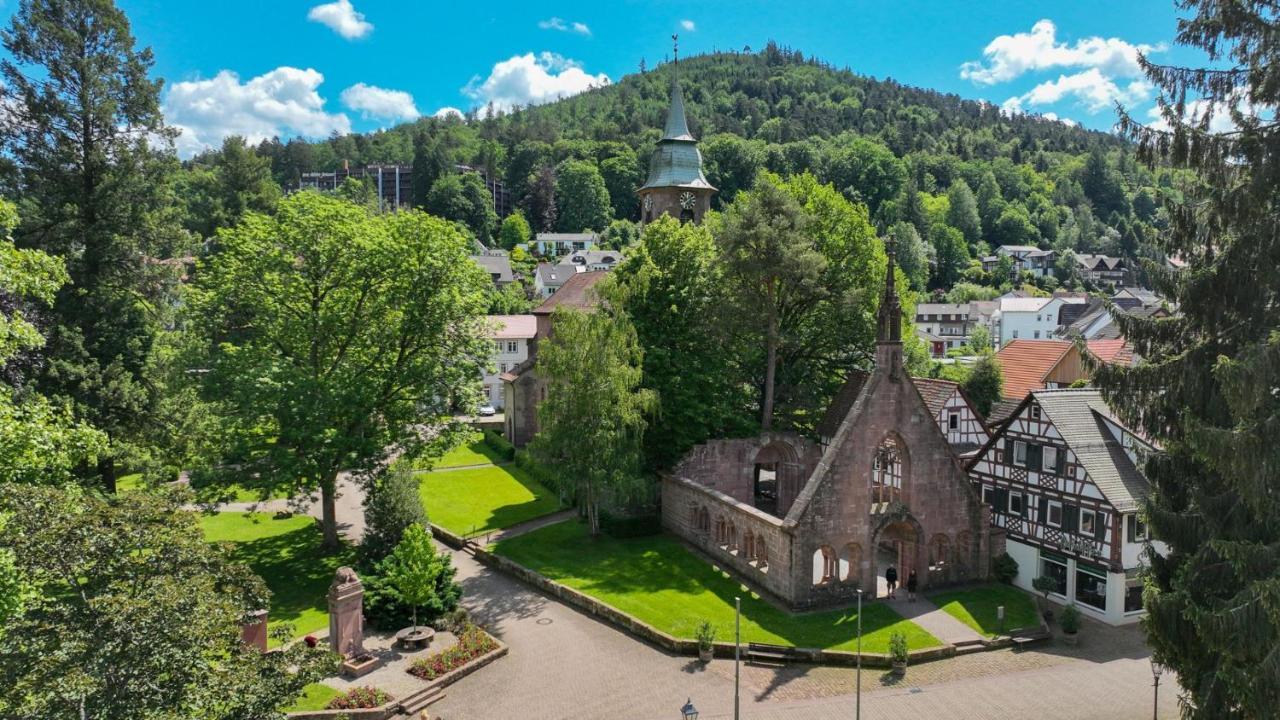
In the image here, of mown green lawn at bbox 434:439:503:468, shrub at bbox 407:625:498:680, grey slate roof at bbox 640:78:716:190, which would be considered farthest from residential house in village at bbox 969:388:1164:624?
grey slate roof at bbox 640:78:716:190

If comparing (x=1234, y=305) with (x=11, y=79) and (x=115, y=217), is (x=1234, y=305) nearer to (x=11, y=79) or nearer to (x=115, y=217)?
(x=115, y=217)

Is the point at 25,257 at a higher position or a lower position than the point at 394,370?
higher

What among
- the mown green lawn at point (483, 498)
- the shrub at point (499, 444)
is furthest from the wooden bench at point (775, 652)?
the shrub at point (499, 444)

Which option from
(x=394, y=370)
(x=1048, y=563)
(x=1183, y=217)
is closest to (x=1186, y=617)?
(x=1183, y=217)

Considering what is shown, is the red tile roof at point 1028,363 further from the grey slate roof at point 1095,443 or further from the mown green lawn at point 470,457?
the mown green lawn at point 470,457

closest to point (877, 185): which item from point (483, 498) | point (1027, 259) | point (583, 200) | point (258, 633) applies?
point (1027, 259)

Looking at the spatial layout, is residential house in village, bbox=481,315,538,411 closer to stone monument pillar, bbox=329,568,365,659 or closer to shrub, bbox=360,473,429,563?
shrub, bbox=360,473,429,563
